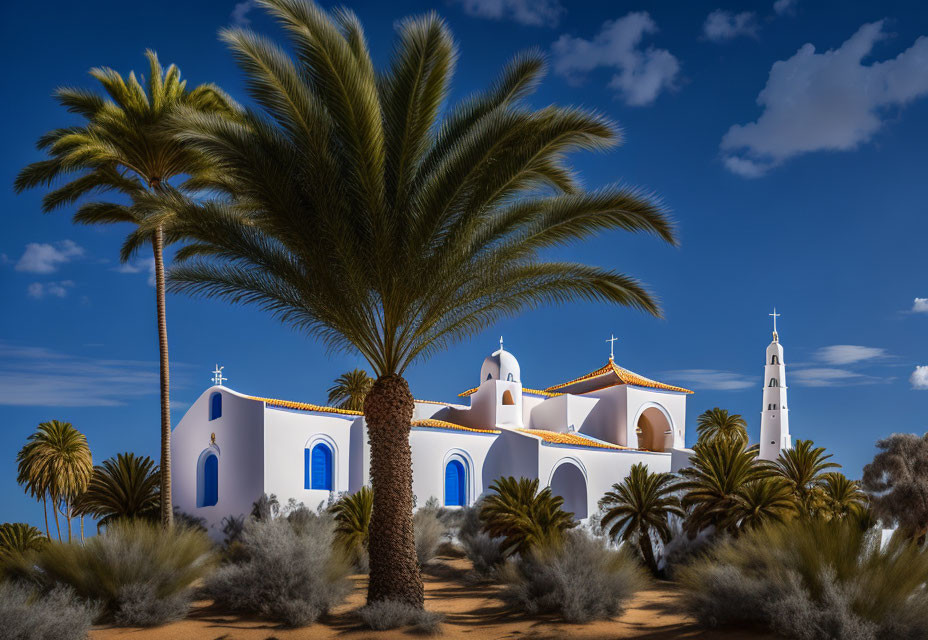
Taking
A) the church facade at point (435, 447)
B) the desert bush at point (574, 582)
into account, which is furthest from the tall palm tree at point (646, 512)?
the church facade at point (435, 447)

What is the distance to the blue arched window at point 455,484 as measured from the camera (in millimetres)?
30938

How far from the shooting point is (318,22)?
13.6 metres

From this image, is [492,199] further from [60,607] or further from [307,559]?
[60,607]

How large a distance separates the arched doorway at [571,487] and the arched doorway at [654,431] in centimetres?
713

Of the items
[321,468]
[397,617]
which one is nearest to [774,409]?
[321,468]

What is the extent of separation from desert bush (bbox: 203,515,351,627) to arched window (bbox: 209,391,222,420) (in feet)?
47.3

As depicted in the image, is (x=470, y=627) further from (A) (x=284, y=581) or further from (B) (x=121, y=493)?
→ (B) (x=121, y=493)

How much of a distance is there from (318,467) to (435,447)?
14.7 feet

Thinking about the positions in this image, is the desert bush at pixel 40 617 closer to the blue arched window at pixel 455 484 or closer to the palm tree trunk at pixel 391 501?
the palm tree trunk at pixel 391 501

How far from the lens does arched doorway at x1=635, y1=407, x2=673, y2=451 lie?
40.2m

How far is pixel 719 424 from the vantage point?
52031 mm

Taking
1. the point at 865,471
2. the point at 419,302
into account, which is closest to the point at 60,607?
the point at 419,302

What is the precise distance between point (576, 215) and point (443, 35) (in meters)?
3.96

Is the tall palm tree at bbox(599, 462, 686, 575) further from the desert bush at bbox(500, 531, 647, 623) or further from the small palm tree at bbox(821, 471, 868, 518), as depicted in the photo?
the small palm tree at bbox(821, 471, 868, 518)
